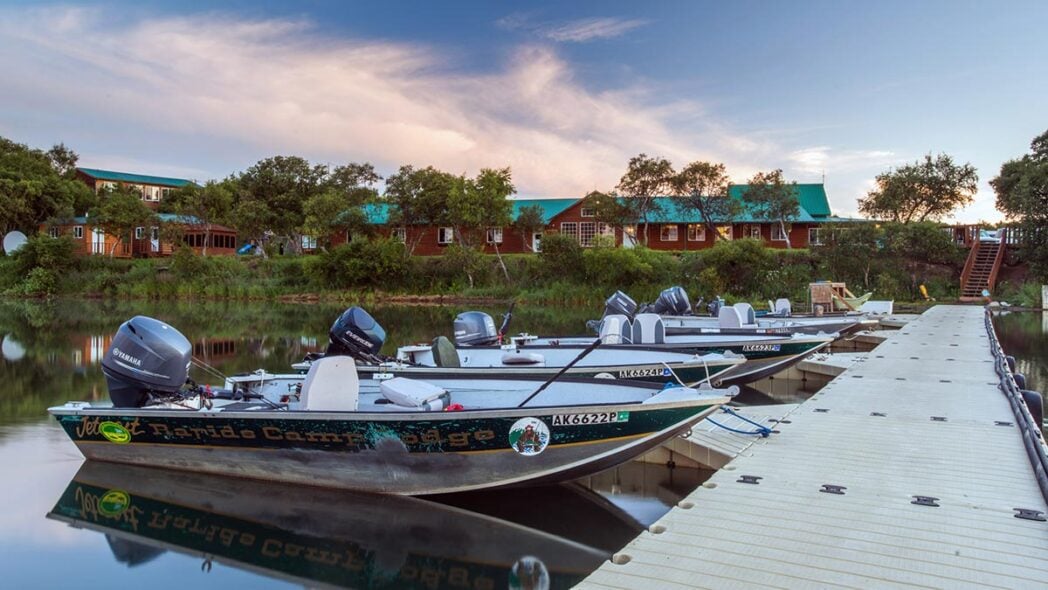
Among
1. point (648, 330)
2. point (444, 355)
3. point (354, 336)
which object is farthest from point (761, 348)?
point (354, 336)

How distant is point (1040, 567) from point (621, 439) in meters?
3.87

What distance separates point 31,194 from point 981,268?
62.0m

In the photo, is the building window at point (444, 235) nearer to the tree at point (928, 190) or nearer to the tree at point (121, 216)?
the tree at point (121, 216)

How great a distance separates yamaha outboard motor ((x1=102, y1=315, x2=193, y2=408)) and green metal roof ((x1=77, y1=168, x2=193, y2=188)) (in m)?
72.1

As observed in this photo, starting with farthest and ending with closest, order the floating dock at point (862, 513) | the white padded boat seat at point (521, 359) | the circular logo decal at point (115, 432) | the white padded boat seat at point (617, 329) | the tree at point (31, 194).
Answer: the tree at point (31, 194), the white padded boat seat at point (617, 329), the white padded boat seat at point (521, 359), the circular logo decal at point (115, 432), the floating dock at point (862, 513)

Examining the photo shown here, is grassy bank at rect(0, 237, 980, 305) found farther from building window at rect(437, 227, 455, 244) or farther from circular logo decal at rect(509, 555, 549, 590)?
circular logo decal at rect(509, 555, 549, 590)

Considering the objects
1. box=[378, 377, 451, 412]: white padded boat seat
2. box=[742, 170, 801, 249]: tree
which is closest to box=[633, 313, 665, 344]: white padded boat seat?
box=[378, 377, 451, 412]: white padded boat seat

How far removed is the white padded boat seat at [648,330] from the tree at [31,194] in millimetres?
56270

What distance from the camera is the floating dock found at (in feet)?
16.1

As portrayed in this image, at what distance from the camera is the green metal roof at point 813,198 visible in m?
52.6

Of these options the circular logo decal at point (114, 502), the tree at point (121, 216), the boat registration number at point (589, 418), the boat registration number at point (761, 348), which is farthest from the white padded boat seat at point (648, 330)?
the tree at point (121, 216)

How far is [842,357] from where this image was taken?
18672mm

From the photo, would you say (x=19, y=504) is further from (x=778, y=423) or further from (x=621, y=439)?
(x=778, y=423)

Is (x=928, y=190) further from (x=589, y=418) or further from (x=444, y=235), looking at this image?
(x=589, y=418)
